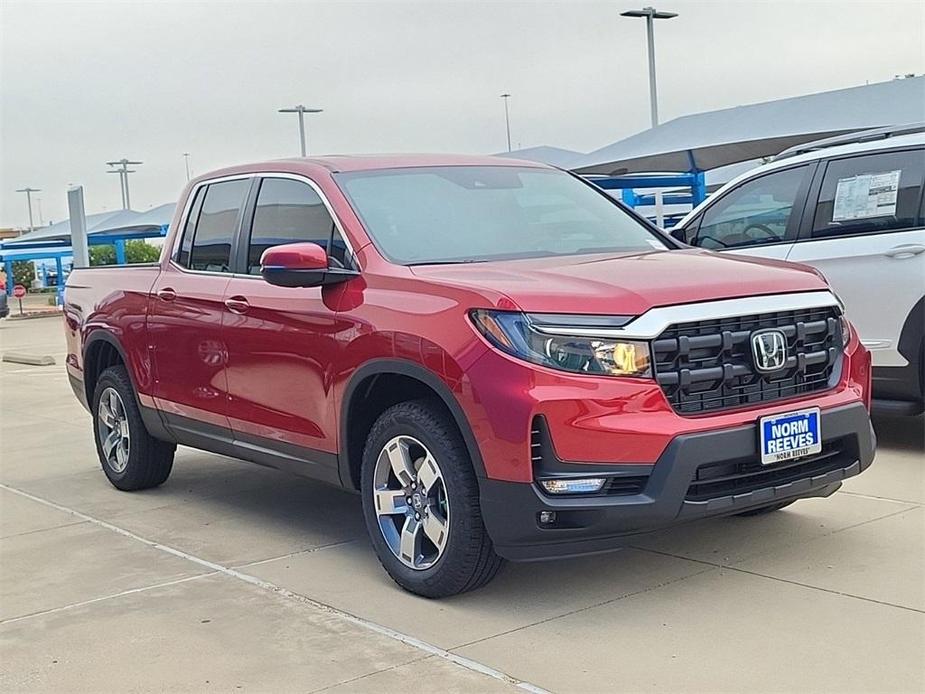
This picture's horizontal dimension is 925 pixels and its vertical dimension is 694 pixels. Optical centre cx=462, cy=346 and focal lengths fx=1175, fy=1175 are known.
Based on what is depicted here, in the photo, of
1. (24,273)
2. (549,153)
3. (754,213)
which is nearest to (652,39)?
(549,153)

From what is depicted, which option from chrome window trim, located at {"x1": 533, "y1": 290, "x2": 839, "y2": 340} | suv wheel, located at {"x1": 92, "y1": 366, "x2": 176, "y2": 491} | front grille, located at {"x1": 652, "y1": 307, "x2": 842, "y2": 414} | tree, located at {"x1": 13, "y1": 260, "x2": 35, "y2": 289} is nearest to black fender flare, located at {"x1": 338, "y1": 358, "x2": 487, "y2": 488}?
chrome window trim, located at {"x1": 533, "y1": 290, "x2": 839, "y2": 340}

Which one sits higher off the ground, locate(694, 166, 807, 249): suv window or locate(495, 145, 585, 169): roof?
locate(495, 145, 585, 169): roof

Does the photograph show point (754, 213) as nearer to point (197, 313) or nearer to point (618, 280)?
point (618, 280)

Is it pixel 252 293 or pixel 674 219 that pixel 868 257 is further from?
pixel 674 219

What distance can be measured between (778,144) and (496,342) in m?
11.7

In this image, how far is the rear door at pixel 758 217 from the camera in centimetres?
712

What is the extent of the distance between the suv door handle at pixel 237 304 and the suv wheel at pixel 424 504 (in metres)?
1.17

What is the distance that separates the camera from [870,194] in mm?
6738

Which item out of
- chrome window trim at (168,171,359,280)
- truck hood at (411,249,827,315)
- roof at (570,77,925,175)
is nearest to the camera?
truck hood at (411,249,827,315)

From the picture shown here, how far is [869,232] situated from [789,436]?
2799mm

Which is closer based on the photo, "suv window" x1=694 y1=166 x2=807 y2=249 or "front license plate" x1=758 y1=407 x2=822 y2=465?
"front license plate" x1=758 y1=407 x2=822 y2=465

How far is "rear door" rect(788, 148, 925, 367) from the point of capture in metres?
6.49

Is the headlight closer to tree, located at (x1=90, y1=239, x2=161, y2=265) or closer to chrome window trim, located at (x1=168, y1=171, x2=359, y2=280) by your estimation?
chrome window trim, located at (x1=168, y1=171, x2=359, y2=280)

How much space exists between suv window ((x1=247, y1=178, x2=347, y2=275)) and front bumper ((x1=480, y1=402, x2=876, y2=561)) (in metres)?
1.49
